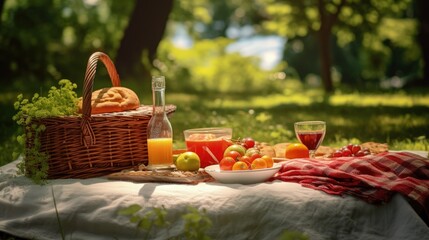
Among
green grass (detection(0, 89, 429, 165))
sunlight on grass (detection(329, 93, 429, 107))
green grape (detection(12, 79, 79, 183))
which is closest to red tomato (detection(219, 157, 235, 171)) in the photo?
green grape (detection(12, 79, 79, 183))

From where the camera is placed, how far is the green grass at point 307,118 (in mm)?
7012

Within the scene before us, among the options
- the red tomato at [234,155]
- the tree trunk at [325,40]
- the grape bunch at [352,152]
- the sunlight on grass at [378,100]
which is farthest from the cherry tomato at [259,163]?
the tree trunk at [325,40]

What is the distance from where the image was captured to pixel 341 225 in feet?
11.4

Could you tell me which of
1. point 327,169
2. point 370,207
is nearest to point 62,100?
point 327,169

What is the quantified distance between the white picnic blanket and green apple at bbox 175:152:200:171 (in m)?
0.31

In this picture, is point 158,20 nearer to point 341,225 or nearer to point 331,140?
point 331,140

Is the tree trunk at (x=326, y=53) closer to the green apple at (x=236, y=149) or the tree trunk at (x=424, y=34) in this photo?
the tree trunk at (x=424, y=34)

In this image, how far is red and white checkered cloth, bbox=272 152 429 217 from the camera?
141 inches

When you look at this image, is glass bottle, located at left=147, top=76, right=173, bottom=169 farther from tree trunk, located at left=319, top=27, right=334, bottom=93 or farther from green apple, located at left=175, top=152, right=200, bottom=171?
tree trunk, located at left=319, top=27, right=334, bottom=93

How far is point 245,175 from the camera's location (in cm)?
381

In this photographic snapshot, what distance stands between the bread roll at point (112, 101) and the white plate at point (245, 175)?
86cm

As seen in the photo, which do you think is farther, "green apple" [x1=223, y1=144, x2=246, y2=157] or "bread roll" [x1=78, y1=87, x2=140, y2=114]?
"bread roll" [x1=78, y1=87, x2=140, y2=114]

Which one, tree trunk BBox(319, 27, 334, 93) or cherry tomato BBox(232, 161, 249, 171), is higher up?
tree trunk BBox(319, 27, 334, 93)

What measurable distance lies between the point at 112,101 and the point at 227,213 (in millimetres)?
1323
